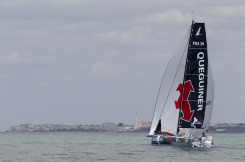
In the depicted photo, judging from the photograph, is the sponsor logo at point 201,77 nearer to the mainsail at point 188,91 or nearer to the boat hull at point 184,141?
the mainsail at point 188,91

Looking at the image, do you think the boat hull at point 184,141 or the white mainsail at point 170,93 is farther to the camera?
the white mainsail at point 170,93

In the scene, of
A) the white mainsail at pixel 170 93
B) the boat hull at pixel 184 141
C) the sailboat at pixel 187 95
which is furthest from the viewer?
the white mainsail at pixel 170 93

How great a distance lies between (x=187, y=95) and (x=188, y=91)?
0.49 metres

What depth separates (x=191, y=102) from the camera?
61.8 m

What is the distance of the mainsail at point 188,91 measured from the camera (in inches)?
2388

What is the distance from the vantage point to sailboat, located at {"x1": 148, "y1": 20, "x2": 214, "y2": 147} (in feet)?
199

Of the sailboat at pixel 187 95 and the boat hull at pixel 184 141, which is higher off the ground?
the sailboat at pixel 187 95

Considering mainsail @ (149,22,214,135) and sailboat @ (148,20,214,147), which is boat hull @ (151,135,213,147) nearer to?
sailboat @ (148,20,214,147)

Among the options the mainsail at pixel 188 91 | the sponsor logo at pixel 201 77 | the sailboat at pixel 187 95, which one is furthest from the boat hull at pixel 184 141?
the sponsor logo at pixel 201 77

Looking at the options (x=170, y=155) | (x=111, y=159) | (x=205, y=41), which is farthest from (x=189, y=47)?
(x=111, y=159)

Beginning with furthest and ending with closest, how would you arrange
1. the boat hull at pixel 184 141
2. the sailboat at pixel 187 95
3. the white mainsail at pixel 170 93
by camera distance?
the white mainsail at pixel 170 93, the sailboat at pixel 187 95, the boat hull at pixel 184 141

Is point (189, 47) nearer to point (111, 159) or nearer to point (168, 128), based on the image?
point (168, 128)

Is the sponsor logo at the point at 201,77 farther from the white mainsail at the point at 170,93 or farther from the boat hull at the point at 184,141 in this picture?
the boat hull at the point at 184,141

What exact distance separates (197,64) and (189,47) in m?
1.89
